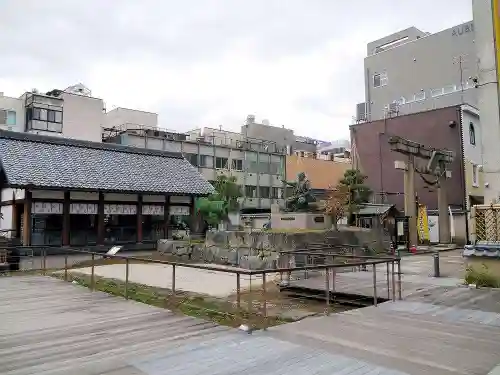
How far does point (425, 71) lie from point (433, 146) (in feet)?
32.9

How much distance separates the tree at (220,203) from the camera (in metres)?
35.9

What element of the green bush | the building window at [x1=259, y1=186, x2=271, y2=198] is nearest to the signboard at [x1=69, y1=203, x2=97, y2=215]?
the green bush

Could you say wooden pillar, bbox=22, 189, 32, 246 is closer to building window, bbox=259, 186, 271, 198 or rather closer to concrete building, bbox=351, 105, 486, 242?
concrete building, bbox=351, 105, 486, 242

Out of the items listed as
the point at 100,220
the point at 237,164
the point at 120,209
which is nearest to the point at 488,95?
the point at 120,209

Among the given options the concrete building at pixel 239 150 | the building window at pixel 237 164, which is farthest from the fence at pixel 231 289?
the building window at pixel 237 164

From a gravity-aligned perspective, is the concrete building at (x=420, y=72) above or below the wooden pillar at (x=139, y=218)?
above

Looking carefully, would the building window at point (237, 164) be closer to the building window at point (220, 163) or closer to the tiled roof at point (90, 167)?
the building window at point (220, 163)

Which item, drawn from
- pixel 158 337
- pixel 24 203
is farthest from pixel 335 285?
pixel 24 203

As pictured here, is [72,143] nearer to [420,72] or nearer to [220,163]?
[220,163]

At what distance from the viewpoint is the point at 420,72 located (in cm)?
4038

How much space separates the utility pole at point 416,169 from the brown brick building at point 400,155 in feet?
13.3

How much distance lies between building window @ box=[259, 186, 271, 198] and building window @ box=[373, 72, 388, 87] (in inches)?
726

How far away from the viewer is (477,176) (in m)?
33.8

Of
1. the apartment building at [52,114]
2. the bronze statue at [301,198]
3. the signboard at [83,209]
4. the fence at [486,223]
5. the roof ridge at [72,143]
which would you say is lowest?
the fence at [486,223]
